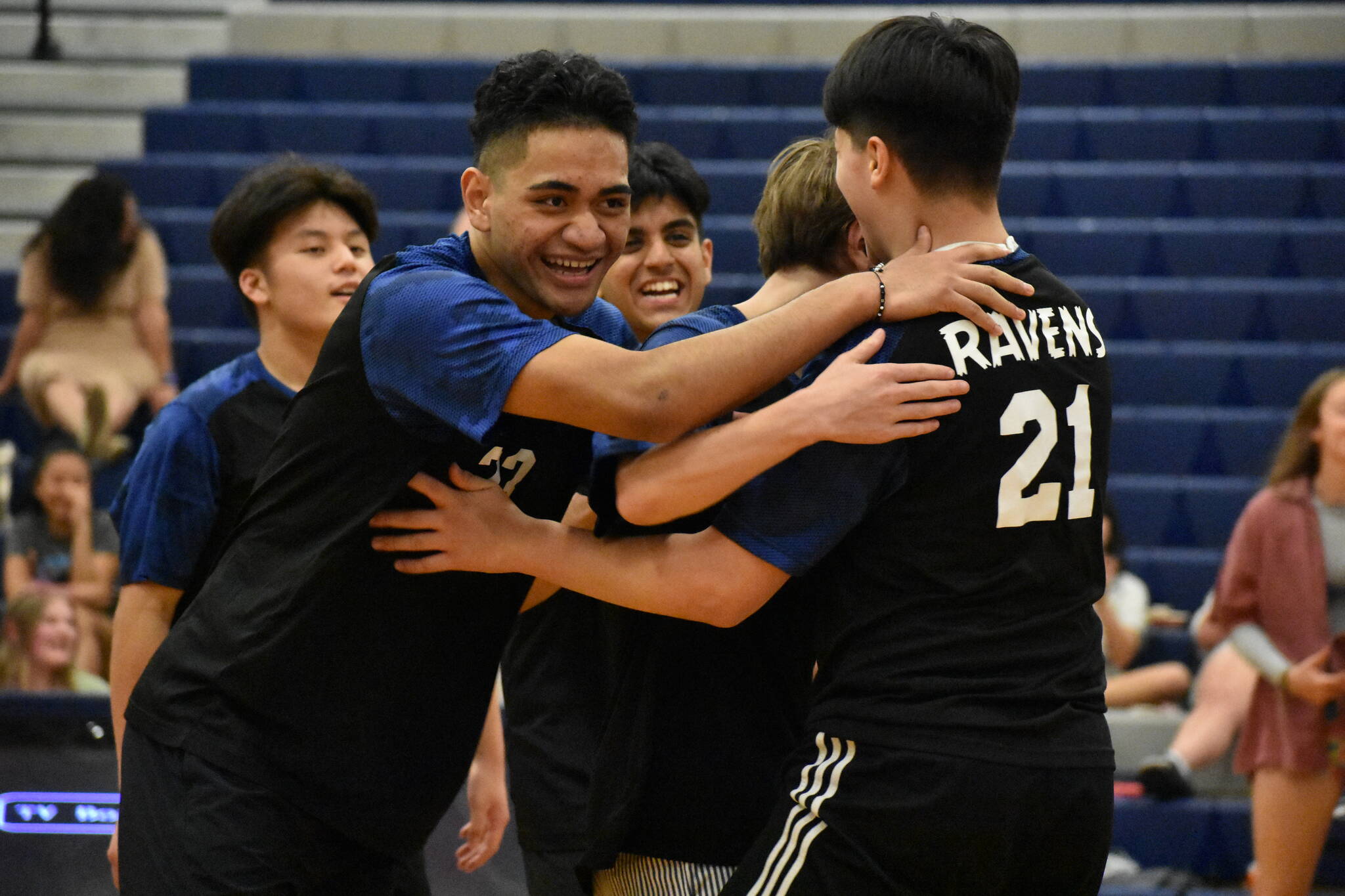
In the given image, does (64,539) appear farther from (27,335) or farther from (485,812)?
(485,812)

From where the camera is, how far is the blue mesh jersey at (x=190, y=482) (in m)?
2.54

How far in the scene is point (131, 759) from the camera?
225 cm

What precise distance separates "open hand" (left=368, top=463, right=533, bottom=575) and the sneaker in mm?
3518

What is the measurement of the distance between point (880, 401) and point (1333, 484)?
3.13 m

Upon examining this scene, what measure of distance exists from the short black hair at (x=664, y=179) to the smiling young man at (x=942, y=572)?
3.96ft

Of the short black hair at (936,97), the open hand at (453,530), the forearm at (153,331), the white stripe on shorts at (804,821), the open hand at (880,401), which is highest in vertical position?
the short black hair at (936,97)

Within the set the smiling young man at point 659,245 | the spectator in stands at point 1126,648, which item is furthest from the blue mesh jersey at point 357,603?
the spectator in stands at point 1126,648

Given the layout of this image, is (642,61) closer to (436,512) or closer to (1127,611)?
(1127,611)

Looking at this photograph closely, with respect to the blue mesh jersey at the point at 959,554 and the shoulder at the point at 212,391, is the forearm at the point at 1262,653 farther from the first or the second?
the shoulder at the point at 212,391

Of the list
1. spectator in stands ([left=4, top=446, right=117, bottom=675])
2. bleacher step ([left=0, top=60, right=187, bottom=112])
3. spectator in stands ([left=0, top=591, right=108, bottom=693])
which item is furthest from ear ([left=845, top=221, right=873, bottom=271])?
bleacher step ([left=0, top=60, right=187, bottom=112])

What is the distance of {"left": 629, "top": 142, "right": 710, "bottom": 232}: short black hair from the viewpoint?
3.16 m

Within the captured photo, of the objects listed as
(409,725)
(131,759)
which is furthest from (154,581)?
(409,725)

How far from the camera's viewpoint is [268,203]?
9.41 feet

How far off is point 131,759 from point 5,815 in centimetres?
137
